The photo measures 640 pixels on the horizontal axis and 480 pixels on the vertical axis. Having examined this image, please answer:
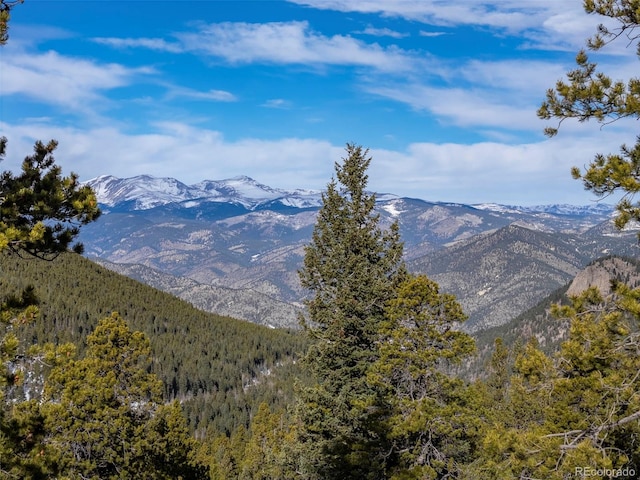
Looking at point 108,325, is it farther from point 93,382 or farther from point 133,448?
point 133,448

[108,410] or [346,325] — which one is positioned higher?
[346,325]

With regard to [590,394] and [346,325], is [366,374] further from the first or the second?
[590,394]

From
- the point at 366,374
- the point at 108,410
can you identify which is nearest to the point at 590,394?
the point at 366,374

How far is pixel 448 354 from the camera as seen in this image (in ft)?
58.8

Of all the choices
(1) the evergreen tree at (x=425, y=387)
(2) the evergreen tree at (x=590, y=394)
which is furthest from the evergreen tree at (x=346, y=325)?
(2) the evergreen tree at (x=590, y=394)

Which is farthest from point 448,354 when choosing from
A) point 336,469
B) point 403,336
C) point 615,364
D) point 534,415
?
point 534,415

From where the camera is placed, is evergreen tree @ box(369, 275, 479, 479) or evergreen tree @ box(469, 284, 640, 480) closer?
evergreen tree @ box(469, 284, 640, 480)

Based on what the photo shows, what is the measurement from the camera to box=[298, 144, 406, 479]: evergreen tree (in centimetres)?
2089

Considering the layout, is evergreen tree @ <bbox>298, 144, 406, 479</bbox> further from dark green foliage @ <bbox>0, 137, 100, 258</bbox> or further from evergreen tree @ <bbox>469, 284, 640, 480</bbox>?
dark green foliage @ <bbox>0, 137, 100, 258</bbox>

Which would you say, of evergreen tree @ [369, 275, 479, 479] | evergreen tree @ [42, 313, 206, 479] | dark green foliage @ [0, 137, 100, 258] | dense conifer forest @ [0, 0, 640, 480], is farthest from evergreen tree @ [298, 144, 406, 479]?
dark green foliage @ [0, 137, 100, 258]

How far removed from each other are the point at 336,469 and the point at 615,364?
13224mm

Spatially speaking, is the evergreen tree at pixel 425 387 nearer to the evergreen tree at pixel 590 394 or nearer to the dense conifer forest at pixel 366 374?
the dense conifer forest at pixel 366 374

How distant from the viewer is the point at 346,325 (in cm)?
2306

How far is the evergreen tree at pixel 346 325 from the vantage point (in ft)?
68.5
